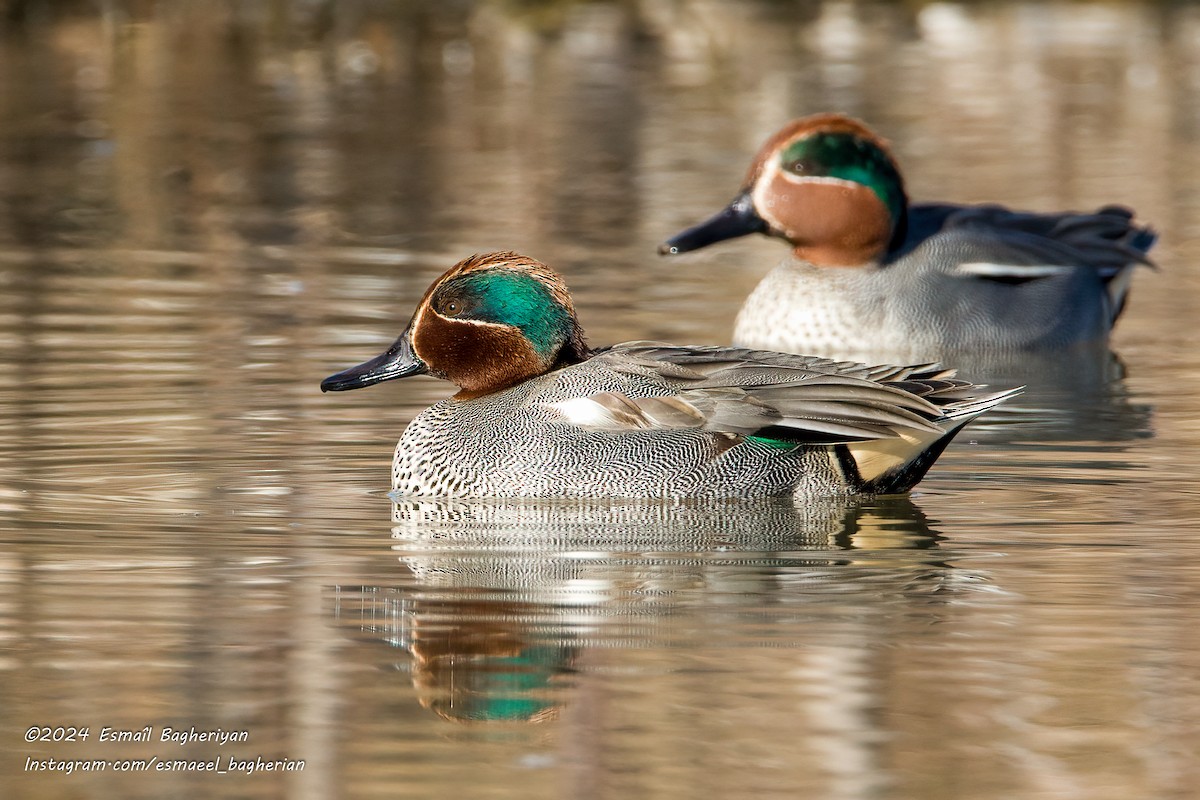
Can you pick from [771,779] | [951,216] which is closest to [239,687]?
Answer: [771,779]

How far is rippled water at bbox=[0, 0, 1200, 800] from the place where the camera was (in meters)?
4.97

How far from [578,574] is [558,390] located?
3.51ft

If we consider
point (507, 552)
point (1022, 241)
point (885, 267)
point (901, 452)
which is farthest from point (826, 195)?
point (507, 552)

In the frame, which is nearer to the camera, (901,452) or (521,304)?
(901,452)

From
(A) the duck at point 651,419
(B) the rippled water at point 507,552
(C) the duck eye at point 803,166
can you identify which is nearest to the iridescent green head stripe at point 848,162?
(C) the duck eye at point 803,166

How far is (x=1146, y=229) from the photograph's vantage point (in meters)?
12.5

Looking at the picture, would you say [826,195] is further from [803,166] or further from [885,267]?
[885,267]

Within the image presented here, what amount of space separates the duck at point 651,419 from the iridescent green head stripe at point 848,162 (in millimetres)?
4118

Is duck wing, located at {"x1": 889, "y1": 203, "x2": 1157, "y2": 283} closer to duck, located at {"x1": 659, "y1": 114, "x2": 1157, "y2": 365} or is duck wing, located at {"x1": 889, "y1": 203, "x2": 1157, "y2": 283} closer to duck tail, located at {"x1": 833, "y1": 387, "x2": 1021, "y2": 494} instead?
duck, located at {"x1": 659, "y1": 114, "x2": 1157, "y2": 365}

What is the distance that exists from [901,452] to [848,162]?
4520mm

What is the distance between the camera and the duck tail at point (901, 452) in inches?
289

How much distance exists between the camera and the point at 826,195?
1180 cm

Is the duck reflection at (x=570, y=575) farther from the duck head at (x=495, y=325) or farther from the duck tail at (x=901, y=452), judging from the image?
the duck head at (x=495, y=325)

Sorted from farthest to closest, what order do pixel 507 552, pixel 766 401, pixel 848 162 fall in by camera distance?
pixel 848 162 < pixel 766 401 < pixel 507 552
